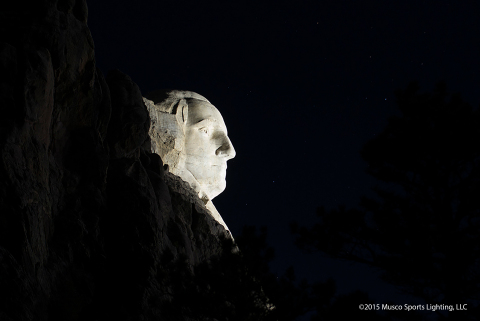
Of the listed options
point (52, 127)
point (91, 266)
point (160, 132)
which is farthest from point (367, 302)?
point (160, 132)

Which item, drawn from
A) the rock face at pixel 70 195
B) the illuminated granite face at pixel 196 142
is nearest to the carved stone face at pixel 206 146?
the illuminated granite face at pixel 196 142

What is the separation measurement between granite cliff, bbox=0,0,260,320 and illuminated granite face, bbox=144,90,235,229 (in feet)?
9.29

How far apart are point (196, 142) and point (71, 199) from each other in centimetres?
524

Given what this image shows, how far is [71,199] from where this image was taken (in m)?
5.93

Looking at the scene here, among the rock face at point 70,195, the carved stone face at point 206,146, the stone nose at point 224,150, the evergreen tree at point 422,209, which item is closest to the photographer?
the rock face at point 70,195

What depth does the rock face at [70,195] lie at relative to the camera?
458cm

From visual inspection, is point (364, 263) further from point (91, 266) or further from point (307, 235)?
point (91, 266)

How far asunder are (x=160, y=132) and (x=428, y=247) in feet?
19.7

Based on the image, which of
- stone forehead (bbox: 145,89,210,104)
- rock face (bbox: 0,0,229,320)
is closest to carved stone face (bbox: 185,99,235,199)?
stone forehead (bbox: 145,89,210,104)

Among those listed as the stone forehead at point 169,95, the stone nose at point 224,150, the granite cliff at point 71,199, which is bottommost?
the granite cliff at point 71,199

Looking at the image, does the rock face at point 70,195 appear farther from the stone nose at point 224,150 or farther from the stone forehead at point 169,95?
the stone forehead at point 169,95

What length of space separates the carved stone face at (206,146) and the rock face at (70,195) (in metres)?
3.22

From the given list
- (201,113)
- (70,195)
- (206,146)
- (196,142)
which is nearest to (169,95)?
(201,113)

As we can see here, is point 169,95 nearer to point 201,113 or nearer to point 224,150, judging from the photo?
point 201,113
